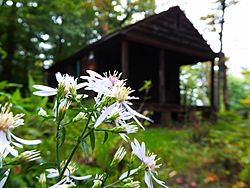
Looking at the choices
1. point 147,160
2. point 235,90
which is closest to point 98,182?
point 147,160

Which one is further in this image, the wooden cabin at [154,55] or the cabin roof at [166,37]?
A: the wooden cabin at [154,55]

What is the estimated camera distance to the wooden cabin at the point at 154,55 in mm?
5609

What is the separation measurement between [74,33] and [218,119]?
4183mm

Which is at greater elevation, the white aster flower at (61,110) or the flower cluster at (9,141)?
the white aster flower at (61,110)

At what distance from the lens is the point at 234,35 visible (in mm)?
1654

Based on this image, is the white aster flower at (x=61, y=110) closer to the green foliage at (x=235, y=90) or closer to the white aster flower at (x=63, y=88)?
the white aster flower at (x=63, y=88)

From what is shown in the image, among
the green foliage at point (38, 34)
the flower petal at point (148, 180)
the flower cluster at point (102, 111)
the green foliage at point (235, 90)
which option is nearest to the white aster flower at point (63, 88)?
the flower cluster at point (102, 111)

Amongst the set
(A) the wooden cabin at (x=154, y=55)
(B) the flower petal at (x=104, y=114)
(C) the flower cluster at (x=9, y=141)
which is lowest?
(C) the flower cluster at (x=9, y=141)

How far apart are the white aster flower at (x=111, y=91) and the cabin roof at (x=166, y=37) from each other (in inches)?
188

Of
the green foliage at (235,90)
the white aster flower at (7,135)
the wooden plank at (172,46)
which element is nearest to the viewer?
the white aster flower at (7,135)

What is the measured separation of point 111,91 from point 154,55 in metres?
6.40

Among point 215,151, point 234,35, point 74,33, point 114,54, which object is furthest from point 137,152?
point 74,33

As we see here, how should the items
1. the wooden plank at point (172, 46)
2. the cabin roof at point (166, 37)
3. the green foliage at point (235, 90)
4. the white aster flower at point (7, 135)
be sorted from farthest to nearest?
the green foliage at point (235, 90), the wooden plank at point (172, 46), the cabin roof at point (166, 37), the white aster flower at point (7, 135)

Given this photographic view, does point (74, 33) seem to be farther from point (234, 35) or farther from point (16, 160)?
point (16, 160)
